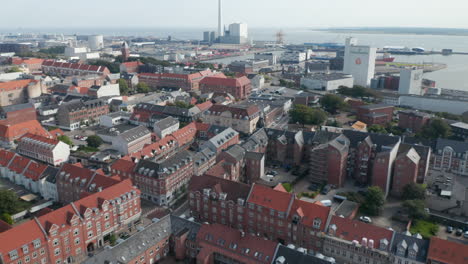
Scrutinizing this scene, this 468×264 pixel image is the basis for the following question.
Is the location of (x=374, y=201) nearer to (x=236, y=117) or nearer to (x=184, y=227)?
(x=184, y=227)

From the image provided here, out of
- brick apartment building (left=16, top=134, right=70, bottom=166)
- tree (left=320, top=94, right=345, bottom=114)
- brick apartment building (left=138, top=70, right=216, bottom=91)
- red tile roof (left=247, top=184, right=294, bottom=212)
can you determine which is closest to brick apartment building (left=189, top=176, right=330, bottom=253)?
red tile roof (left=247, top=184, right=294, bottom=212)

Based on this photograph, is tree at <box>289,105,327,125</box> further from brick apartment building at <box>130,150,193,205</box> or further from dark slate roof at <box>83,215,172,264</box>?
dark slate roof at <box>83,215,172,264</box>

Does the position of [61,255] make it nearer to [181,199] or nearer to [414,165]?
[181,199]

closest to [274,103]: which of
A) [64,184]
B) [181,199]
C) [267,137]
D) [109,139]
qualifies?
[267,137]

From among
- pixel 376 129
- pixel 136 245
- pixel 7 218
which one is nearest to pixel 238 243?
pixel 136 245

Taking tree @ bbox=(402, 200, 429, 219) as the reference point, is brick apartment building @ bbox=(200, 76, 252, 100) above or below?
above

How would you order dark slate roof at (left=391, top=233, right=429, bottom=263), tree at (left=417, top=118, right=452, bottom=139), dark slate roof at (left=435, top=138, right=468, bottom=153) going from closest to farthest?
dark slate roof at (left=391, top=233, right=429, bottom=263), dark slate roof at (left=435, top=138, right=468, bottom=153), tree at (left=417, top=118, right=452, bottom=139)
